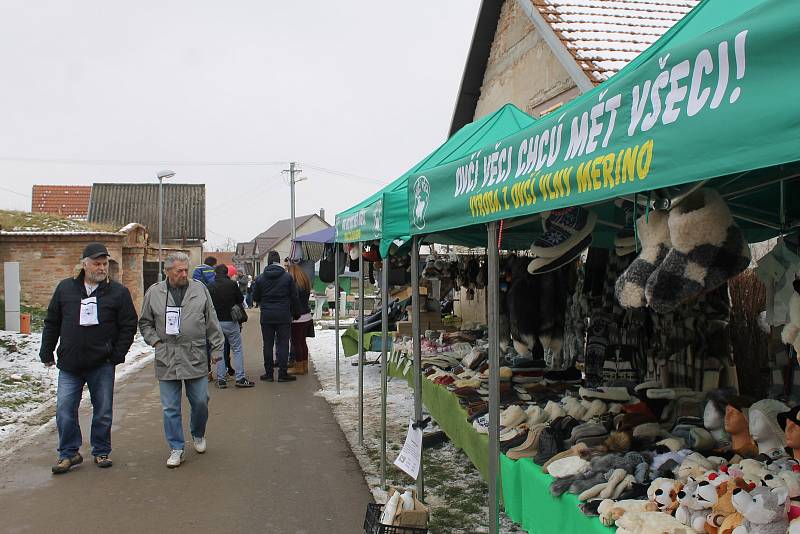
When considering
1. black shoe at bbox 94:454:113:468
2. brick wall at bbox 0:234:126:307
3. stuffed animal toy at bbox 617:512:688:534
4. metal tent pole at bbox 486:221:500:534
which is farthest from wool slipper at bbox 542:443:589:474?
brick wall at bbox 0:234:126:307

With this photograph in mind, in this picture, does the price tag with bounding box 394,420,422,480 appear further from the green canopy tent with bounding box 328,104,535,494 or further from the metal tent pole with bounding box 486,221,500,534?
the metal tent pole with bounding box 486,221,500,534

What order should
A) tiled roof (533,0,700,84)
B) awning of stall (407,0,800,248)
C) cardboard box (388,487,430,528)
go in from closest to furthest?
awning of stall (407,0,800,248)
cardboard box (388,487,430,528)
tiled roof (533,0,700,84)

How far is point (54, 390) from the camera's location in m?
9.75

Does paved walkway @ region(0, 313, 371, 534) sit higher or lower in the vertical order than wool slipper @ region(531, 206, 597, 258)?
lower

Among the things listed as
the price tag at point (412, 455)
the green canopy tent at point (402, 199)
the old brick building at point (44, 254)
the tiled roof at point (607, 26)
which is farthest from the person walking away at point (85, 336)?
the old brick building at point (44, 254)

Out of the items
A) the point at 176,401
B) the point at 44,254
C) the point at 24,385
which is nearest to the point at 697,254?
the point at 176,401

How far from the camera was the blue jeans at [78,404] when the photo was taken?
5.64 m

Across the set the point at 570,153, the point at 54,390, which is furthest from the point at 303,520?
the point at 54,390

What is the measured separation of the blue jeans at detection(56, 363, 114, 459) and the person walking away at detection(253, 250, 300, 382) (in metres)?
4.24

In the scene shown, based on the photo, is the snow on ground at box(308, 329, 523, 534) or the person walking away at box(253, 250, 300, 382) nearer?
the snow on ground at box(308, 329, 523, 534)

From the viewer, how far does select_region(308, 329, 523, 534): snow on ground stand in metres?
4.71

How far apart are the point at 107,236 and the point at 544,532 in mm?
16784

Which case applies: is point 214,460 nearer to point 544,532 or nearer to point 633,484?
point 544,532

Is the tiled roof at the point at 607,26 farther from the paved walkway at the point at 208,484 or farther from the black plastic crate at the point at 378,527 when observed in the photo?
the black plastic crate at the point at 378,527
